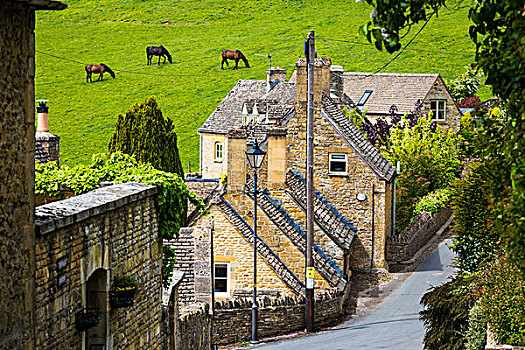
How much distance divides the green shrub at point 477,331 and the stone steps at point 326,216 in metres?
11.7

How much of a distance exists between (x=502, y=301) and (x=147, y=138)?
22976 mm

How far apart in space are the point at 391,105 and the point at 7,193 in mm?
51258

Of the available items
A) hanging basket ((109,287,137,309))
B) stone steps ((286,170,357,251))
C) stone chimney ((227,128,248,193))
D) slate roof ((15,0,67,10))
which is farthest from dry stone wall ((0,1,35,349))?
stone steps ((286,170,357,251))

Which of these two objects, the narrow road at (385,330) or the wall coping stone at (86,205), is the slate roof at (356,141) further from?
the wall coping stone at (86,205)

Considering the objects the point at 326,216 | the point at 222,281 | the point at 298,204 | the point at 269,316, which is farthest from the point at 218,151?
the point at 269,316

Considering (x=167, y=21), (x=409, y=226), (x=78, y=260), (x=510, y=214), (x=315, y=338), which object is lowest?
(x=315, y=338)

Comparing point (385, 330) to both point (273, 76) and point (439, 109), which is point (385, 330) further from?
point (439, 109)

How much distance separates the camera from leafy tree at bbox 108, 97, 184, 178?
35500mm

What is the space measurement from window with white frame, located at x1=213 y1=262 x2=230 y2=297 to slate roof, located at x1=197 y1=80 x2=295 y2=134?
2657 centimetres

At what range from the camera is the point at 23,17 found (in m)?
8.88

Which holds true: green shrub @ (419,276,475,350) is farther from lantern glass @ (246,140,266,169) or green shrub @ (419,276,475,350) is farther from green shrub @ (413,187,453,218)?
green shrub @ (413,187,453,218)

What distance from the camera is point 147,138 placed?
35.6 meters

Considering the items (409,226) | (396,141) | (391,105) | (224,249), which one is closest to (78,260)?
(224,249)

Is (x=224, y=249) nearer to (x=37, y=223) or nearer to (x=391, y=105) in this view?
(x=37, y=223)
